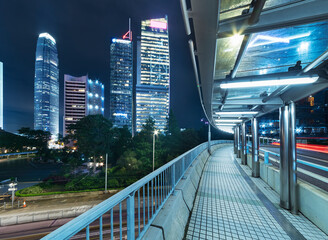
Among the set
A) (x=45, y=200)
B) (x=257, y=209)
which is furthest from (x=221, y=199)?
(x=45, y=200)

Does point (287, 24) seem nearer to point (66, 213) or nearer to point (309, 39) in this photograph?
point (309, 39)

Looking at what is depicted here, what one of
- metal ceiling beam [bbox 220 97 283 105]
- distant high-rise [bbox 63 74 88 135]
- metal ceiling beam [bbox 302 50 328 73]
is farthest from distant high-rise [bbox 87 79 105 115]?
metal ceiling beam [bbox 302 50 328 73]

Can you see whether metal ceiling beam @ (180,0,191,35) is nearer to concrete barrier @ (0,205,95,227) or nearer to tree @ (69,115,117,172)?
concrete barrier @ (0,205,95,227)

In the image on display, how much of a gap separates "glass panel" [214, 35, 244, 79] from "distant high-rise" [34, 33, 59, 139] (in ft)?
612

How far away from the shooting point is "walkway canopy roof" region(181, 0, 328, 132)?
136cm

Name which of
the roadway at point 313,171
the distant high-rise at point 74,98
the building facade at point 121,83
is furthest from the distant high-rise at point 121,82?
the roadway at point 313,171

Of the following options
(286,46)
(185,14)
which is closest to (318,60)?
(286,46)

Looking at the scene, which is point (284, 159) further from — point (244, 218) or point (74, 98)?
point (74, 98)

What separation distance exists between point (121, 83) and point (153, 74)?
91.3 ft

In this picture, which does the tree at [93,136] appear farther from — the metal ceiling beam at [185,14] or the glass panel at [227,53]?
the metal ceiling beam at [185,14]

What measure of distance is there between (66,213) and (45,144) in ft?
170

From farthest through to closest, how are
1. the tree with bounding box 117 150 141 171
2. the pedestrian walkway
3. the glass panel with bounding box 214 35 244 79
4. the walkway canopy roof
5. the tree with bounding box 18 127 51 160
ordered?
the tree with bounding box 18 127 51 160 < the tree with bounding box 117 150 141 171 < the pedestrian walkway < the glass panel with bounding box 214 35 244 79 < the walkway canopy roof

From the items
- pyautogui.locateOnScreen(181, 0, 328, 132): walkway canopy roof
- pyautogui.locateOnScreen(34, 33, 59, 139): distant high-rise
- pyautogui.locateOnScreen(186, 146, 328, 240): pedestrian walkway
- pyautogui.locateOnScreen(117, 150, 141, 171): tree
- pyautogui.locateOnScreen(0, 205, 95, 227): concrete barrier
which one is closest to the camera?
pyautogui.locateOnScreen(181, 0, 328, 132): walkway canopy roof

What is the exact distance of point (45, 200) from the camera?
15727 millimetres
